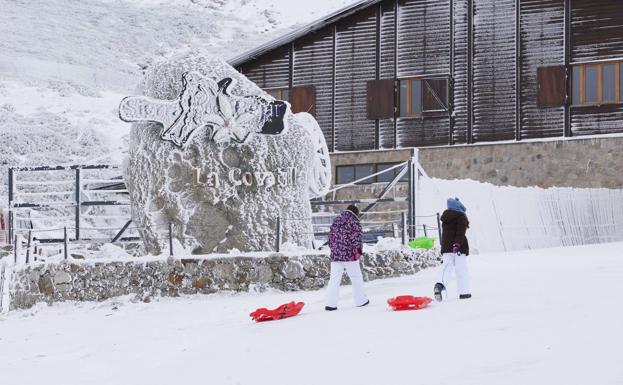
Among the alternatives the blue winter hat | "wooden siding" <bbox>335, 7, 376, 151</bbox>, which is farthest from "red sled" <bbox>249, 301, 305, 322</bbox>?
"wooden siding" <bbox>335, 7, 376, 151</bbox>

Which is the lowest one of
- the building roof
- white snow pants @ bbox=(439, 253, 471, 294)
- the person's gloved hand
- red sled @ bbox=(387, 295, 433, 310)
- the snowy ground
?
the snowy ground

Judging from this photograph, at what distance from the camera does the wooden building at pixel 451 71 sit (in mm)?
28078

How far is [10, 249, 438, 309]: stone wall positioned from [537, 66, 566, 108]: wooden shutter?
12.9 meters

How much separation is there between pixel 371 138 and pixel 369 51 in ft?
7.64

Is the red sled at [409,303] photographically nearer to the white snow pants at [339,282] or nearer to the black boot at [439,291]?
the black boot at [439,291]

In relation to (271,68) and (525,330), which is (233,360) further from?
(271,68)

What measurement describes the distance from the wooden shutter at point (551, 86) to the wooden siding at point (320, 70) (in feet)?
19.4

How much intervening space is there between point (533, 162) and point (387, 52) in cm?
504

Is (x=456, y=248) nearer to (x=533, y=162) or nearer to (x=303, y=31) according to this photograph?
(x=533, y=162)

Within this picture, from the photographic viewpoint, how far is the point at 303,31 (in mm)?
31141

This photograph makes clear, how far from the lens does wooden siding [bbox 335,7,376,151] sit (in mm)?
30953

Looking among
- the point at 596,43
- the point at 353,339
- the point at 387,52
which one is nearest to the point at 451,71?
the point at 387,52

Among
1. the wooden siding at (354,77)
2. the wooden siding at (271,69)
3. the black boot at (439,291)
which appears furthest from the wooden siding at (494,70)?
the black boot at (439,291)

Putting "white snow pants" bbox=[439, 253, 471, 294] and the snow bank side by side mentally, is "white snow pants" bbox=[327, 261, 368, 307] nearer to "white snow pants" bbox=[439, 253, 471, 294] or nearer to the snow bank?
"white snow pants" bbox=[439, 253, 471, 294]
